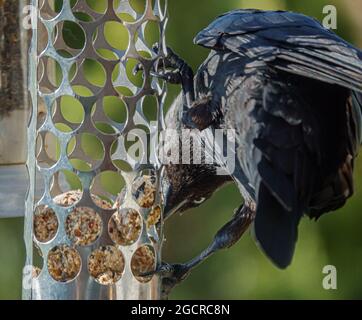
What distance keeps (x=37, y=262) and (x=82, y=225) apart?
9.6 inches

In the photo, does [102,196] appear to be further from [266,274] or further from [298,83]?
[266,274]

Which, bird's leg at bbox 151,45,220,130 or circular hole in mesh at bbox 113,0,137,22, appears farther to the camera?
bird's leg at bbox 151,45,220,130

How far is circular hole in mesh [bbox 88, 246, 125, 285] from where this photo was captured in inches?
96.9

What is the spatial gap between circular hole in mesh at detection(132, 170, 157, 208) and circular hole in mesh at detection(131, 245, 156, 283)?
10 cm

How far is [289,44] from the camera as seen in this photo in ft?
8.40

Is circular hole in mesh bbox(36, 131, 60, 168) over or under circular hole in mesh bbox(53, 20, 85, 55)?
under

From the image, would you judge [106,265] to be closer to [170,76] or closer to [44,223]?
[44,223]

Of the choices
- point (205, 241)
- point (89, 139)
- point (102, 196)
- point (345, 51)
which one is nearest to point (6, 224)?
point (205, 241)

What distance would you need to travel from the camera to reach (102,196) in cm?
264

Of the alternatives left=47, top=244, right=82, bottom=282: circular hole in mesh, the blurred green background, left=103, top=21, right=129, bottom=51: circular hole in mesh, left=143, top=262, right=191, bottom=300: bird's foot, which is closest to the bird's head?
left=143, top=262, right=191, bottom=300: bird's foot

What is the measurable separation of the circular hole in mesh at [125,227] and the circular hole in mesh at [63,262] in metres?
0.09

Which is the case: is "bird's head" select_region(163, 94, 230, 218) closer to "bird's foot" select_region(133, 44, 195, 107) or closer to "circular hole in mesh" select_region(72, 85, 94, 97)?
"bird's foot" select_region(133, 44, 195, 107)

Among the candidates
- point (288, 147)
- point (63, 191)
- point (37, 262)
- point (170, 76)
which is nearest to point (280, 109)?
point (288, 147)

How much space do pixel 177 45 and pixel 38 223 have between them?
238 centimetres
